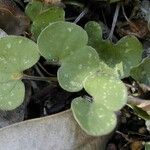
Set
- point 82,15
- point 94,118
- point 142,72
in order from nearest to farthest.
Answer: point 94,118 < point 142,72 < point 82,15

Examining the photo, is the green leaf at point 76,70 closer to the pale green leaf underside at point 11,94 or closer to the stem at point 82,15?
the pale green leaf underside at point 11,94

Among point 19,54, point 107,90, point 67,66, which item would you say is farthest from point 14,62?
point 107,90

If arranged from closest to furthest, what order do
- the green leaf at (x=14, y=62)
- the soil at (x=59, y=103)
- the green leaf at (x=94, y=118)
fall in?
the green leaf at (x=94, y=118) < the green leaf at (x=14, y=62) < the soil at (x=59, y=103)

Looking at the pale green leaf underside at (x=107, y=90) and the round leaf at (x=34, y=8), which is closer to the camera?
the pale green leaf underside at (x=107, y=90)

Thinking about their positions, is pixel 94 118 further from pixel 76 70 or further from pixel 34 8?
pixel 34 8

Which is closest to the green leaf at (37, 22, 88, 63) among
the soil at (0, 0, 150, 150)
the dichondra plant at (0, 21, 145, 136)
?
the dichondra plant at (0, 21, 145, 136)

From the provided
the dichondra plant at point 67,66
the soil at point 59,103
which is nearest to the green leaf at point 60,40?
the dichondra plant at point 67,66
